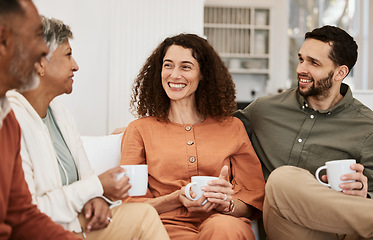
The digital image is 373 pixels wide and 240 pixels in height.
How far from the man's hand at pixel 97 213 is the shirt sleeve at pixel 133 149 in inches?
16.7

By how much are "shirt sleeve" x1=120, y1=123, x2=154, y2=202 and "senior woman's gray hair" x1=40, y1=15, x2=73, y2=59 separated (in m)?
0.55

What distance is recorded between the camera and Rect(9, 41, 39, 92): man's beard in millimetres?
914

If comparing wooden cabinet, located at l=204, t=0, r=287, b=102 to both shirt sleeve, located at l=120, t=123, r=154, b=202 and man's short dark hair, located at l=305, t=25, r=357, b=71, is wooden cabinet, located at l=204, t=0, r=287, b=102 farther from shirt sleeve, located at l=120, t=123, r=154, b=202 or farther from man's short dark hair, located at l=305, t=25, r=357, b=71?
shirt sleeve, located at l=120, t=123, r=154, b=202

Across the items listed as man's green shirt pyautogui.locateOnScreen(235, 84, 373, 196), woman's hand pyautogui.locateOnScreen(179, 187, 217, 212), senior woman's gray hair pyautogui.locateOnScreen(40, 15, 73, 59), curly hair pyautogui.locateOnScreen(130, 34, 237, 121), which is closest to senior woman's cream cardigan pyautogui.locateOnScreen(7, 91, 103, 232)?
senior woman's gray hair pyautogui.locateOnScreen(40, 15, 73, 59)

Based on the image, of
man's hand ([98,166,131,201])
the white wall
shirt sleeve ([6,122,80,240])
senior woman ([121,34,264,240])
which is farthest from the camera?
the white wall

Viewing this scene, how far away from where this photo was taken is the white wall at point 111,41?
10.7 ft

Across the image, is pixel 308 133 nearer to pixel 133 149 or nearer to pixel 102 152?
pixel 133 149

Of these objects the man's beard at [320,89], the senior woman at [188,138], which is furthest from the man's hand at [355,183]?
the man's beard at [320,89]

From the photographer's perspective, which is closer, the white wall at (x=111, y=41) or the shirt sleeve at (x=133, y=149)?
the shirt sleeve at (x=133, y=149)

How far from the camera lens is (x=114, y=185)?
141cm

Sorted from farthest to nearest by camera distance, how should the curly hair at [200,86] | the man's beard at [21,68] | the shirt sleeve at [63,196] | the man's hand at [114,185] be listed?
the curly hair at [200,86] < the man's hand at [114,185] < the shirt sleeve at [63,196] < the man's beard at [21,68]

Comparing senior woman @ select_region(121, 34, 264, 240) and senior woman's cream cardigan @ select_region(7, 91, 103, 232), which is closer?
senior woman's cream cardigan @ select_region(7, 91, 103, 232)

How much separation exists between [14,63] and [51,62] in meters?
0.65

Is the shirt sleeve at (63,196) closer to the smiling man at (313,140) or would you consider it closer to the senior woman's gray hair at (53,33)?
the senior woman's gray hair at (53,33)
